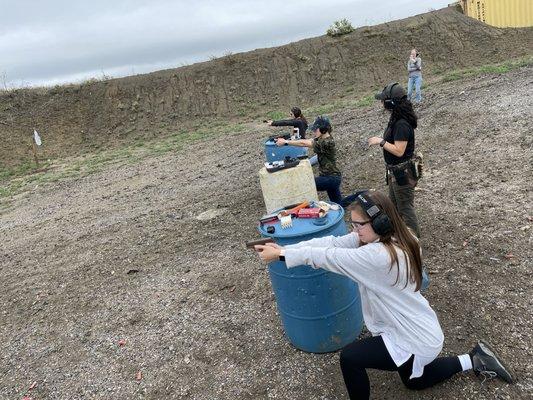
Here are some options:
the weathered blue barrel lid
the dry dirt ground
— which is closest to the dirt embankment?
the dry dirt ground

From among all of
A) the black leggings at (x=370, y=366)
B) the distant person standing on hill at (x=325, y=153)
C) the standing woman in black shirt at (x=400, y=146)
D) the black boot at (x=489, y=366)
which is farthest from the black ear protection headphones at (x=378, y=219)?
the distant person standing on hill at (x=325, y=153)

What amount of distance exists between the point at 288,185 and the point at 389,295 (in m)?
2.68

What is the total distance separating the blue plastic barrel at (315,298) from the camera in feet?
11.0

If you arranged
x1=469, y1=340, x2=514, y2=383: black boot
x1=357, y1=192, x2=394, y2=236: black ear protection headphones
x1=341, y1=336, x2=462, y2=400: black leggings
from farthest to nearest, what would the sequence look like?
x1=469, y1=340, x2=514, y2=383: black boot → x1=341, y1=336, x2=462, y2=400: black leggings → x1=357, y1=192, x2=394, y2=236: black ear protection headphones

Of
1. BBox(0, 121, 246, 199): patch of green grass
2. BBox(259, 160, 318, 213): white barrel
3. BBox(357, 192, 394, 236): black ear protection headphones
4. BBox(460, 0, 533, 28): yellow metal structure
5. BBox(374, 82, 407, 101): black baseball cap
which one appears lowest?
BBox(0, 121, 246, 199): patch of green grass

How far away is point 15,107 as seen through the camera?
22.9 metres

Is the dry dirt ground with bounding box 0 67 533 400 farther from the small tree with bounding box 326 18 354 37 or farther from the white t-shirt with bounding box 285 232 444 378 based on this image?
the small tree with bounding box 326 18 354 37

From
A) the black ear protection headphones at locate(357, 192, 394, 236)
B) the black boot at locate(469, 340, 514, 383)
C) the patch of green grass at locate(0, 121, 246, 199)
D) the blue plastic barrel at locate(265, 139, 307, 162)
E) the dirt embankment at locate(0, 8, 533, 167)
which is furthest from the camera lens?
the dirt embankment at locate(0, 8, 533, 167)

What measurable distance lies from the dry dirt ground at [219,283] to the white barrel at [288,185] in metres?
0.95

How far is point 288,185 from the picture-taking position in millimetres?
5043

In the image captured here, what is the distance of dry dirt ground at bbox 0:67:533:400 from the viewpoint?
11.9ft

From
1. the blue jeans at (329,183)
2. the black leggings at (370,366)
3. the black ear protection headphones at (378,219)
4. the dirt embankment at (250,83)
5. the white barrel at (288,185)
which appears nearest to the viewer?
the black ear protection headphones at (378,219)

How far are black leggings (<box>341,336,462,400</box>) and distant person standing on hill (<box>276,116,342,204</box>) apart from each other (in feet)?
10.3

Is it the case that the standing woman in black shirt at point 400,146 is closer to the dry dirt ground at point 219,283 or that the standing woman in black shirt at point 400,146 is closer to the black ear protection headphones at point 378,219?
the dry dirt ground at point 219,283
